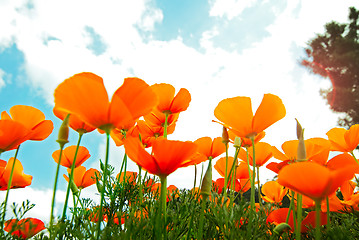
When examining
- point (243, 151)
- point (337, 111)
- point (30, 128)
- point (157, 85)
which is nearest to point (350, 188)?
point (243, 151)

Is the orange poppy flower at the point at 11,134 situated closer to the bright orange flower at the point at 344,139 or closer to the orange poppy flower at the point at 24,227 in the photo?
the orange poppy flower at the point at 24,227

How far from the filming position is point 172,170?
717mm

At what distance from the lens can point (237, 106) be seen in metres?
0.98

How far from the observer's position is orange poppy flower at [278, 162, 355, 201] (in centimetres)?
58

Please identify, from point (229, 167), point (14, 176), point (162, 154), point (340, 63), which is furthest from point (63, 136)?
point (340, 63)

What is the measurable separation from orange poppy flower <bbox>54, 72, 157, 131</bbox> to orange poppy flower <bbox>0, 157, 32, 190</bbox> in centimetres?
55

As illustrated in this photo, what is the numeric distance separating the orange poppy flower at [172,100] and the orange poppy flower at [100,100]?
41 cm

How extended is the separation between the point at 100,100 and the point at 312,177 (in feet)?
1.64

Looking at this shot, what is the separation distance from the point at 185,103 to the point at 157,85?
0.13 meters

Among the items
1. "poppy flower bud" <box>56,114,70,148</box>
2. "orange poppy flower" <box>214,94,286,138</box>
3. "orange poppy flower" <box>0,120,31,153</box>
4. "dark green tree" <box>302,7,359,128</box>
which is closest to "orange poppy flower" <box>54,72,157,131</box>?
"poppy flower bud" <box>56,114,70,148</box>

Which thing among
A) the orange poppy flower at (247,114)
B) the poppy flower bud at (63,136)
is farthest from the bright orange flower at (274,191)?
the poppy flower bud at (63,136)

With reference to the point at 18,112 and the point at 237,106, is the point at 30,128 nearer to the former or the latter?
the point at 18,112

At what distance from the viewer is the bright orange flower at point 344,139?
1.20 metres

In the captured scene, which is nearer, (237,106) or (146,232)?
(146,232)
